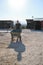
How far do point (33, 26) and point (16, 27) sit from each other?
23.3 metres

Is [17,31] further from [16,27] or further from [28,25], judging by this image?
[28,25]

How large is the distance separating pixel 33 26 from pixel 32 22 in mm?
1197

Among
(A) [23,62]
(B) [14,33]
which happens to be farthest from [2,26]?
(A) [23,62]

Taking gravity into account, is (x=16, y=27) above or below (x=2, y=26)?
above

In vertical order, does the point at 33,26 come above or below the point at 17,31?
below

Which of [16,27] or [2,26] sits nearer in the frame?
[16,27]

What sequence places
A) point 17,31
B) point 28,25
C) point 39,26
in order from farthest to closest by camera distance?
point 28,25 → point 39,26 → point 17,31

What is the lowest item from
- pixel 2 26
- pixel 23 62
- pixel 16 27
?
pixel 2 26

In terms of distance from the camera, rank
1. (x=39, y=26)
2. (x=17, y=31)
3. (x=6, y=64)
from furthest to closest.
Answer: (x=39, y=26), (x=17, y=31), (x=6, y=64)

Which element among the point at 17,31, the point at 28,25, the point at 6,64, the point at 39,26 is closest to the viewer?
the point at 6,64

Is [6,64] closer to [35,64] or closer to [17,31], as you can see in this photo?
[35,64]

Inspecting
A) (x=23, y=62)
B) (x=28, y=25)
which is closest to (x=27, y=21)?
(x=28, y=25)

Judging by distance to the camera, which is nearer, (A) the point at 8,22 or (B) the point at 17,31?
(B) the point at 17,31

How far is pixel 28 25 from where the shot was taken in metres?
34.8
